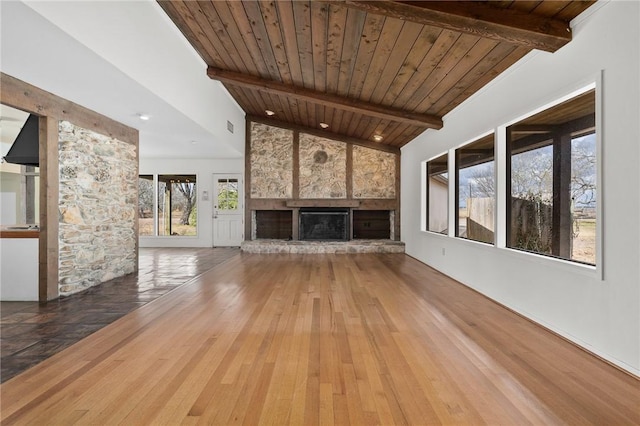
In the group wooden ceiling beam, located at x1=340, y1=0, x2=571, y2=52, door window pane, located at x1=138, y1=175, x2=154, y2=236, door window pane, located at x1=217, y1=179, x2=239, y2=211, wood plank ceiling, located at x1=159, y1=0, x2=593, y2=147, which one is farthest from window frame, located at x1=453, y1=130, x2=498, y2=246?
door window pane, located at x1=138, y1=175, x2=154, y2=236

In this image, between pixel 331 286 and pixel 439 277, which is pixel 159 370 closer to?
pixel 331 286

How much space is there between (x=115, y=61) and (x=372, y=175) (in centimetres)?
670

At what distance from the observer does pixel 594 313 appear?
2545 millimetres

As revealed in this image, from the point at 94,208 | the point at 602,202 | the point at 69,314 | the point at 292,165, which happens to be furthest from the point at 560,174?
the point at 292,165

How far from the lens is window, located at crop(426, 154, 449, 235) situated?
6.12 m

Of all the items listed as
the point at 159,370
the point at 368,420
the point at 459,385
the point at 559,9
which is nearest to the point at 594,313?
the point at 459,385

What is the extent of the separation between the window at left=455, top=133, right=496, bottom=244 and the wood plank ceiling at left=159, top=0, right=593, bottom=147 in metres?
0.79

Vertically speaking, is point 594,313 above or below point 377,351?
above

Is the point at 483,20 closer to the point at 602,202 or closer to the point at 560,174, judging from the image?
the point at 560,174

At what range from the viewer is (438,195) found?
6.54m

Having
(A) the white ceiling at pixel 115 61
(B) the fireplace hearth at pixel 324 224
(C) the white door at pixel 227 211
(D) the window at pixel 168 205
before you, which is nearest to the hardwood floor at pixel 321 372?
(A) the white ceiling at pixel 115 61

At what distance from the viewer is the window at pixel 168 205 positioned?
9.32m

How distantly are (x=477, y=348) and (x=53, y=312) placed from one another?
13.8ft

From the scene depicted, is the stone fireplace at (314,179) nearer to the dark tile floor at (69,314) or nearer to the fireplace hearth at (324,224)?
the fireplace hearth at (324,224)
